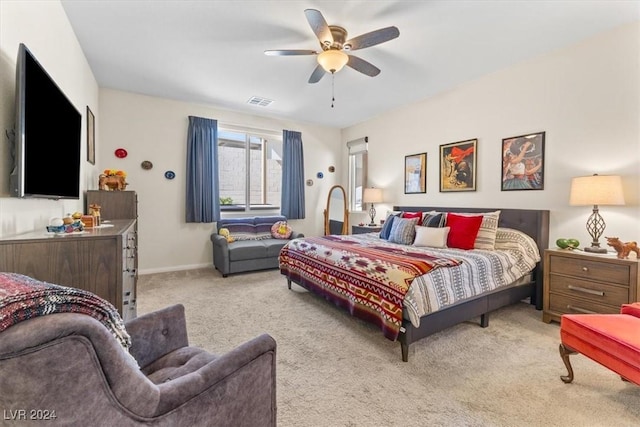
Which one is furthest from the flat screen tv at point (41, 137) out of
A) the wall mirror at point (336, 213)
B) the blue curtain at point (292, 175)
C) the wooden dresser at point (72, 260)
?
the wall mirror at point (336, 213)

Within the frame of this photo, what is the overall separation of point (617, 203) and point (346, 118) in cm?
414

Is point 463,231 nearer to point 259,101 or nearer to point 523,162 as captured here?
point 523,162

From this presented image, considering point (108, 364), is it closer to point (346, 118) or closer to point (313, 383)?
point (313, 383)

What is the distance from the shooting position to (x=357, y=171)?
19.7 ft

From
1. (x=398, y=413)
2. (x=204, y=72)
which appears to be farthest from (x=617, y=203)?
(x=204, y=72)

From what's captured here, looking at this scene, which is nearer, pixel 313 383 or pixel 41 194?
pixel 41 194

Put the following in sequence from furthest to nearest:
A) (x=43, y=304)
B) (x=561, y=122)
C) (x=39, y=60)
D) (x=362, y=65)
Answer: (x=561, y=122)
(x=362, y=65)
(x=39, y=60)
(x=43, y=304)

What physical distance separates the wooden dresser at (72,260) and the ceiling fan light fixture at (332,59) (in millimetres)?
2216

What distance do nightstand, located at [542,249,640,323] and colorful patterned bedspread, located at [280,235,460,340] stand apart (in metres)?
1.10

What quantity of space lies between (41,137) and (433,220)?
11.7 ft

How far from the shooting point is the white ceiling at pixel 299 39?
7.83ft

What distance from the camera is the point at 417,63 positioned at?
332 cm

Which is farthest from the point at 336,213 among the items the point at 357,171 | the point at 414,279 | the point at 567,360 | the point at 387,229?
the point at 567,360

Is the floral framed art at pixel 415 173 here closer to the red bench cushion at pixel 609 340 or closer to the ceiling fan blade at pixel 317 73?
the ceiling fan blade at pixel 317 73
